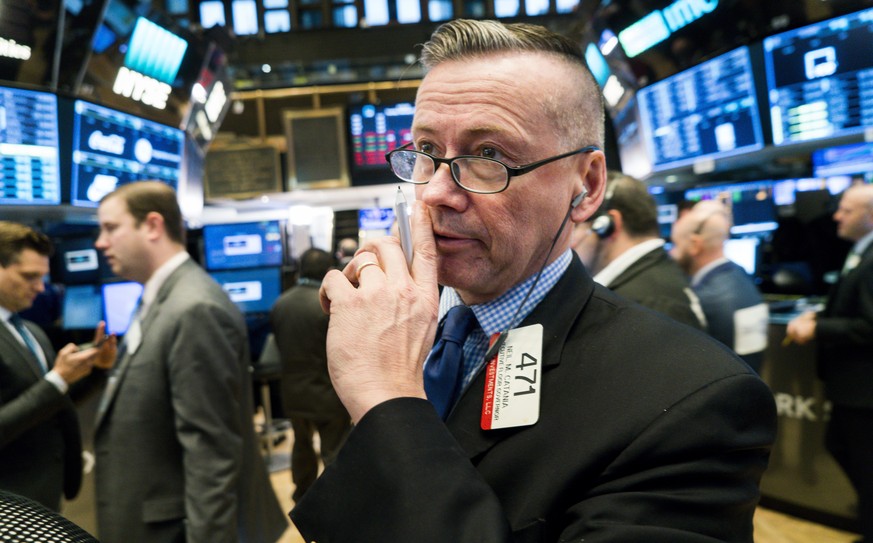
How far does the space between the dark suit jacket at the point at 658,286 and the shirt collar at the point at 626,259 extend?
0.04 ft

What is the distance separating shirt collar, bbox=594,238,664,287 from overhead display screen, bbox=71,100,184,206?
7.98 ft

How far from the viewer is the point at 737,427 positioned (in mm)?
828

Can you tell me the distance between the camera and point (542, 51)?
1.01 metres

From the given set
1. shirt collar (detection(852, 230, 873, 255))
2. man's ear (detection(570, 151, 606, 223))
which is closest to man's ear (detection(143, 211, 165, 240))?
man's ear (detection(570, 151, 606, 223))

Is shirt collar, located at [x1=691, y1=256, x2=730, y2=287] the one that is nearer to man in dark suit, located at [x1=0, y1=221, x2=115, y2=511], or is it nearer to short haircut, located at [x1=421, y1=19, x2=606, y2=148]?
short haircut, located at [x1=421, y1=19, x2=606, y2=148]

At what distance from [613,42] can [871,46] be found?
6.28ft

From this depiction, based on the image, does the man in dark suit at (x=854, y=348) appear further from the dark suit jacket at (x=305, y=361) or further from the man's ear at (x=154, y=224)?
the man's ear at (x=154, y=224)

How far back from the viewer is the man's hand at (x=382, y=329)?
817 millimetres

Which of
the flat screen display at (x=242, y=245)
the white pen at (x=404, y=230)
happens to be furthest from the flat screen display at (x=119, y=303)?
the white pen at (x=404, y=230)

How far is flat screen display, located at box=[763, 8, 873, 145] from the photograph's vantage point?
320cm

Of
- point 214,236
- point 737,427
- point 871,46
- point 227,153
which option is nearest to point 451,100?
point 737,427

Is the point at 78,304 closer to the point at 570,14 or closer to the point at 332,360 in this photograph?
the point at 332,360

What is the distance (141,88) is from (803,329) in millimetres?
3765

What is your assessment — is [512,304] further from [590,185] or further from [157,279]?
[157,279]
